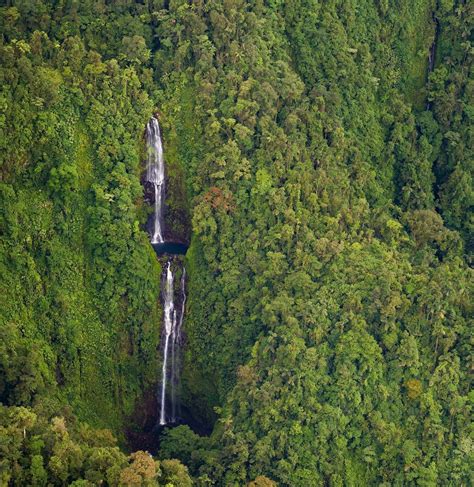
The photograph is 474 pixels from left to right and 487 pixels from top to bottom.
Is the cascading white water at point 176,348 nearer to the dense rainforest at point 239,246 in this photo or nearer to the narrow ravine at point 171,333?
the narrow ravine at point 171,333

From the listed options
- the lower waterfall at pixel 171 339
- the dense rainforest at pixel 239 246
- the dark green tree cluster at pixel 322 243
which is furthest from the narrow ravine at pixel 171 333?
the dark green tree cluster at pixel 322 243

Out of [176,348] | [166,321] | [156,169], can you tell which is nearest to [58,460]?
[176,348]

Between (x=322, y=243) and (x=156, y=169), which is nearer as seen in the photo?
(x=322, y=243)

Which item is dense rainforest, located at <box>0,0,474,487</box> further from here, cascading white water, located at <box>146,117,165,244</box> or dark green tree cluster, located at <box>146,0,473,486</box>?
cascading white water, located at <box>146,117,165,244</box>

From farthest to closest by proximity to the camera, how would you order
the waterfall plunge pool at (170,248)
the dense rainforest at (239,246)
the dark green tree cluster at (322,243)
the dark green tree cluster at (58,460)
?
the waterfall plunge pool at (170,248)
the dark green tree cluster at (322,243)
the dense rainforest at (239,246)
the dark green tree cluster at (58,460)

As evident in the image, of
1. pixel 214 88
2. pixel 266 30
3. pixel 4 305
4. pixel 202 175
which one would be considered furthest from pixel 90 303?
pixel 266 30

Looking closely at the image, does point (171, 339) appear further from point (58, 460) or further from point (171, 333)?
point (58, 460)
